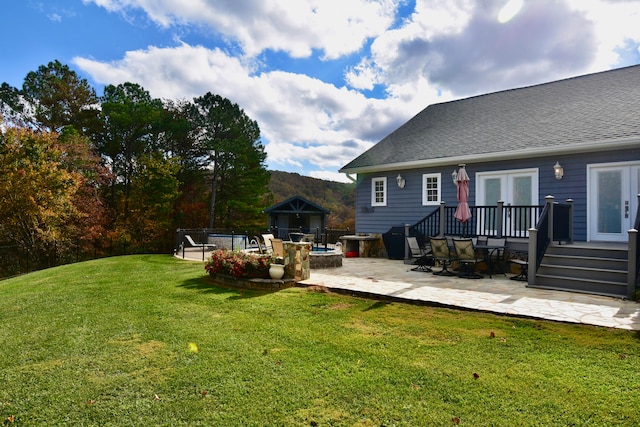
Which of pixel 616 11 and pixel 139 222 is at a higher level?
pixel 616 11

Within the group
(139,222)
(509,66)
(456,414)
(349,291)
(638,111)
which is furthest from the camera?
(139,222)

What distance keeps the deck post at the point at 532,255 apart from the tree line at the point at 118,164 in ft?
64.9

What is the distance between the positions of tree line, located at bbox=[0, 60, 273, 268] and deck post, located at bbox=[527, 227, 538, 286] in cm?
1980

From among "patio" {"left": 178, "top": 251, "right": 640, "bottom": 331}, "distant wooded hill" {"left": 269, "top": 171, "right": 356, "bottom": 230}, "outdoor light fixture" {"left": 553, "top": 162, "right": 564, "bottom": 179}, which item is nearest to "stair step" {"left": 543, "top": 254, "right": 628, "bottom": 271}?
"patio" {"left": 178, "top": 251, "right": 640, "bottom": 331}

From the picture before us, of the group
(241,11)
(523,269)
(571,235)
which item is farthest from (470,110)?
(241,11)

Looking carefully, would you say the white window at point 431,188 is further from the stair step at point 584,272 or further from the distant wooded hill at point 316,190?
the distant wooded hill at point 316,190

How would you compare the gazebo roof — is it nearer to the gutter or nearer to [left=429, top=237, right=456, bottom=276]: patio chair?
the gutter

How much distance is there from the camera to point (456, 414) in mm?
2691

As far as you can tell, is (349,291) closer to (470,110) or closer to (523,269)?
(523,269)

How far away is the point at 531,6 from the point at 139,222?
23.8 m

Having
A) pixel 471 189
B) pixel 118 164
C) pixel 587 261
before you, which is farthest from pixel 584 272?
pixel 118 164

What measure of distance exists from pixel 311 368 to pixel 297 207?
20499mm

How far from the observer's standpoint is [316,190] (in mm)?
43062

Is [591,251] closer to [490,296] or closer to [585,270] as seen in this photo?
[585,270]
